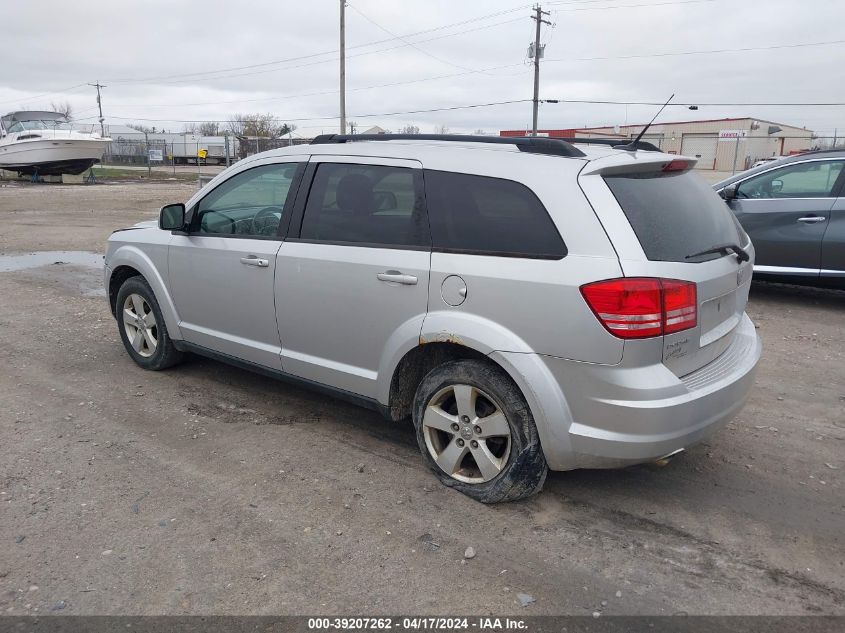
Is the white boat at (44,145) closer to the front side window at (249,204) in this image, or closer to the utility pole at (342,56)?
the utility pole at (342,56)

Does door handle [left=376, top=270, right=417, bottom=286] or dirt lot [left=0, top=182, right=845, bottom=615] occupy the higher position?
door handle [left=376, top=270, right=417, bottom=286]

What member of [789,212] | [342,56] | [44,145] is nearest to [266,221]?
[789,212]

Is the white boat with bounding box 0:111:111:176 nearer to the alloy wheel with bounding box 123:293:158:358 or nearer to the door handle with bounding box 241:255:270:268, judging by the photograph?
the alloy wheel with bounding box 123:293:158:358

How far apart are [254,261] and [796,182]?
20.8ft

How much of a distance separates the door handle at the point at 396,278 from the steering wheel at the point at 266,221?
3.31 feet

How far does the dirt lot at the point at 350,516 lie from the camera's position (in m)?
2.87

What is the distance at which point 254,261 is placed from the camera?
4375 mm

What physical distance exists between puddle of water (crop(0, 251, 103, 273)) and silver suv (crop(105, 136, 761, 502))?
23.7 ft

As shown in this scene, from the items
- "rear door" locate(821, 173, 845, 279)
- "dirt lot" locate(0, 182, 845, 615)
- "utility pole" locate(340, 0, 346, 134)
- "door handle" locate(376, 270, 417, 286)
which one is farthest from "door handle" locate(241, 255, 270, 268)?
"utility pole" locate(340, 0, 346, 134)

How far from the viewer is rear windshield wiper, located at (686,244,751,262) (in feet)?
11.2

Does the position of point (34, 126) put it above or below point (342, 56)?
below

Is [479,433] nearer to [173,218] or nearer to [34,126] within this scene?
[173,218]

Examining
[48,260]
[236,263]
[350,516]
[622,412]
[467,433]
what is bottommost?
[350,516]

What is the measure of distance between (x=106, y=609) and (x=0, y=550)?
0.76 metres
